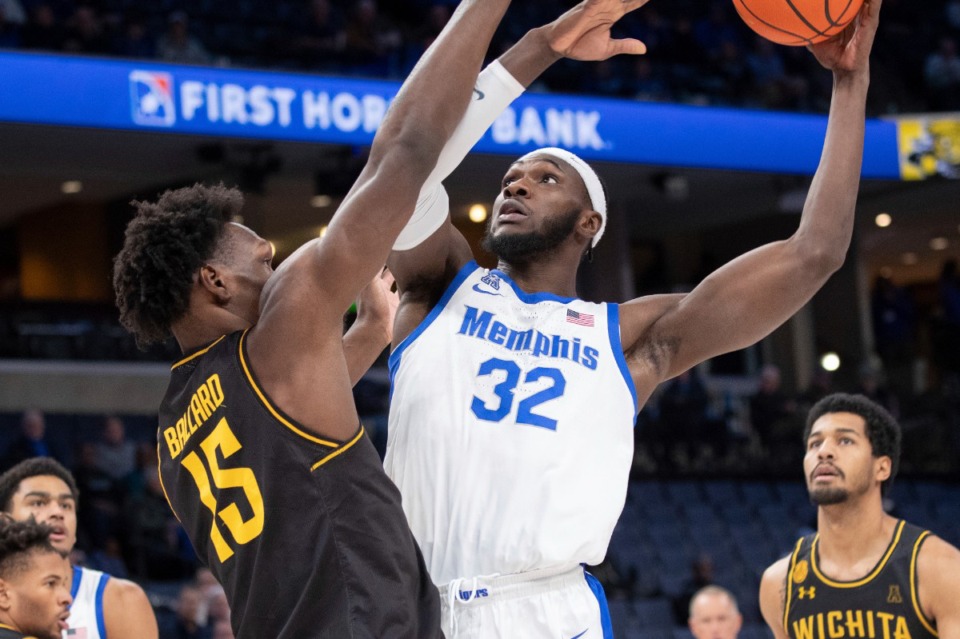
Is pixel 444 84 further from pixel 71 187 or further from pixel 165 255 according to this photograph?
pixel 71 187

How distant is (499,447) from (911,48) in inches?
582

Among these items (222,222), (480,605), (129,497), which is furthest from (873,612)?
(129,497)

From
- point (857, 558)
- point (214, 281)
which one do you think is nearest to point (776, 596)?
point (857, 558)

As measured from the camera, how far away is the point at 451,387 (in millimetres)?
3291

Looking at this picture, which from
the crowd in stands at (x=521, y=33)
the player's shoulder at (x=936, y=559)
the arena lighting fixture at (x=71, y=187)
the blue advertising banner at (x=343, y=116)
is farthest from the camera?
the arena lighting fixture at (x=71, y=187)

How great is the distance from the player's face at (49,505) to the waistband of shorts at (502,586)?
86.9 inches

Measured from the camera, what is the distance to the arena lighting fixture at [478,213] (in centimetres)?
1700

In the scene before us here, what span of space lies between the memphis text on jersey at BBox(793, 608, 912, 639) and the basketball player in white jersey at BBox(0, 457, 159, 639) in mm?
2326

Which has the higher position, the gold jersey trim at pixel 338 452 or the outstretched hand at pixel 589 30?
the outstretched hand at pixel 589 30

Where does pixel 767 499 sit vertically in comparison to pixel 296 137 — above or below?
below

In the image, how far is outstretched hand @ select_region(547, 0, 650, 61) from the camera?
309 centimetres

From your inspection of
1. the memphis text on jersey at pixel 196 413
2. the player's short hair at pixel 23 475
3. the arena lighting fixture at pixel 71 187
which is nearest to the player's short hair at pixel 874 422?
the player's short hair at pixel 23 475

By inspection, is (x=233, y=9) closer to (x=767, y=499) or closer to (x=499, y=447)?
(x=767, y=499)

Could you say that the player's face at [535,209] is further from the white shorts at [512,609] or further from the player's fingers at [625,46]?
the white shorts at [512,609]
